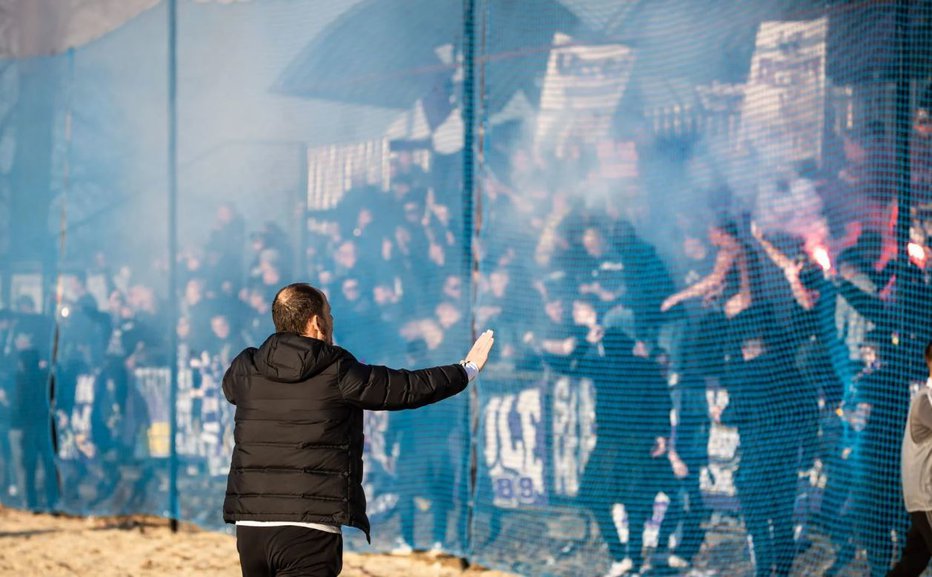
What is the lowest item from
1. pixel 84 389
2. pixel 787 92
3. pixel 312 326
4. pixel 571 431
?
pixel 571 431

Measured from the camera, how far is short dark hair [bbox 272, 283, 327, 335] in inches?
167

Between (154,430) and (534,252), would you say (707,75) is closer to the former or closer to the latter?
(534,252)

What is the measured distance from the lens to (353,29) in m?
8.66

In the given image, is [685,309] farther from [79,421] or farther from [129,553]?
[79,421]

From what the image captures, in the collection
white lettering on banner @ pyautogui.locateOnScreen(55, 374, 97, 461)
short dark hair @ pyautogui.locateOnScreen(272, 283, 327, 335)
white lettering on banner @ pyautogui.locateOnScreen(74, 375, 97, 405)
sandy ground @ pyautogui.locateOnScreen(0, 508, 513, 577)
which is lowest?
sandy ground @ pyautogui.locateOnScreen(0, 508, 513, 577)

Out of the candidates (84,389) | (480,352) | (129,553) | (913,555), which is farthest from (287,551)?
(84,389)

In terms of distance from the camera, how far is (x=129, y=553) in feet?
29.7

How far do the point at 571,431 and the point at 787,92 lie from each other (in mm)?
2584

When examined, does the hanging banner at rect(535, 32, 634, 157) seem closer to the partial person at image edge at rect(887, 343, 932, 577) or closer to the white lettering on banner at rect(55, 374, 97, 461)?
the partial person at image edge at rect(887, 343, 932, 577)

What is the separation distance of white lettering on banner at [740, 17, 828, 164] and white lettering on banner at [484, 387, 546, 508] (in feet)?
7.49

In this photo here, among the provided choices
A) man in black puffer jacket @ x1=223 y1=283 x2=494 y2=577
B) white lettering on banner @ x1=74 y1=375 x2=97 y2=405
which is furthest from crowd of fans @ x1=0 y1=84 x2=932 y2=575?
man in black puffer jacket @ x1=223 y1=283 x2=494 y2=577

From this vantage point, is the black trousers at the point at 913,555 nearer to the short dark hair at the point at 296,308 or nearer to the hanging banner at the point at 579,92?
the hanging banner at the point at 579,92

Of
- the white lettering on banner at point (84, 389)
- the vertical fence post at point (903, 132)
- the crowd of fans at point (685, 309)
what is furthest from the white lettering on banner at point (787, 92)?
the white lettering on banner at point (84, 389)

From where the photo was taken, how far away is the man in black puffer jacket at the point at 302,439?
13.6 ft
